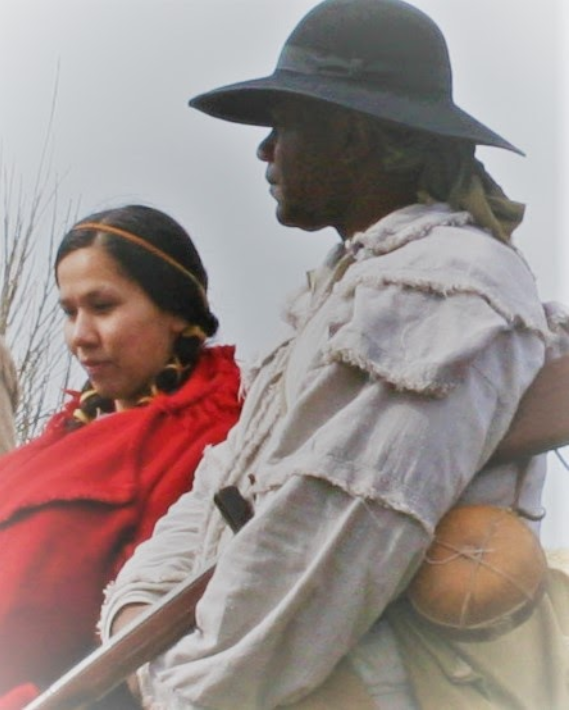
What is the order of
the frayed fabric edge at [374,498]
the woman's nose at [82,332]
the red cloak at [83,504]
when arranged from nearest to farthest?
Answer: the frayed fabric edge at [374,498]
the red cloak at [83,504]
the woman's nose at [82,332]

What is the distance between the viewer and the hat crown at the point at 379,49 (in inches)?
82.7

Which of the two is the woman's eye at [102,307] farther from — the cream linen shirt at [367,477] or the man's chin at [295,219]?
the cream linen shirt at [367,477]

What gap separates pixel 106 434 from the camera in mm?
2385

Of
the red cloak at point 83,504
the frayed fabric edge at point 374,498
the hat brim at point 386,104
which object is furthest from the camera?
the red cloak at point 83,504

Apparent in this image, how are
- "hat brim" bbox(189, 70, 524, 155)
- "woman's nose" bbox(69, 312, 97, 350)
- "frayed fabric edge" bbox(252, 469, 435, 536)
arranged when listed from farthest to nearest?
"woman's nose" bbox(69, 312, 97, 350)
"hat brim" bbox(189, 70, 524, 155)
"frayed fabric edge" bbox(252, 469, 435, 536)

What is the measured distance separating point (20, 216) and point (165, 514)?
0.50m

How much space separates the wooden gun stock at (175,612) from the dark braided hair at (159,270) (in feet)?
1.53

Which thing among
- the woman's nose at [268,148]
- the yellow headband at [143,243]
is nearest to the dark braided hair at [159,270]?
the yellow headband at [143,243]

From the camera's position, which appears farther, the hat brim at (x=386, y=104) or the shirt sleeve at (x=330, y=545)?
the hat brim at (x=386, y=104)

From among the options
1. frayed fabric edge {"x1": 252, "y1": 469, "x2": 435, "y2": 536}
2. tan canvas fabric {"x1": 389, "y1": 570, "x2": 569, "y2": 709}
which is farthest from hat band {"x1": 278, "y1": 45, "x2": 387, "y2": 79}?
tan canvas fabric {"x1": 389, "y1": 570, "x2": 569, "y2": 709}

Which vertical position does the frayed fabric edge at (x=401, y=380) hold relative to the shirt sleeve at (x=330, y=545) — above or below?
above

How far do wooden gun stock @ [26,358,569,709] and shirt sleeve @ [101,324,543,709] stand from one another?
51mm

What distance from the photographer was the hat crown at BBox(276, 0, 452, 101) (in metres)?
2.10

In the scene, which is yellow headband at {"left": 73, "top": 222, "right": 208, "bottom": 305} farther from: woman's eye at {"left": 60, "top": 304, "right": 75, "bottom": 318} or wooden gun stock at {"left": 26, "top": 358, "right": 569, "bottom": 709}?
wooden gun stock at {"left": 26, "top": 358, "right": 569, "bottom": 709}
